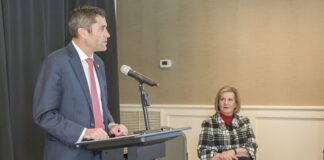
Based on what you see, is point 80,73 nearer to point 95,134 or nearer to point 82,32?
point 82,32

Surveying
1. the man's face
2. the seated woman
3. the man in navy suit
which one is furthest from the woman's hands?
the man's face

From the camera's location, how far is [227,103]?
11.2 ft

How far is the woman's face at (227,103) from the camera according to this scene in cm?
341

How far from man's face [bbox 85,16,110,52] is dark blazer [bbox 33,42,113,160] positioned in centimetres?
10

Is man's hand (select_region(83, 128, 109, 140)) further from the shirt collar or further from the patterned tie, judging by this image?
the shirt collar

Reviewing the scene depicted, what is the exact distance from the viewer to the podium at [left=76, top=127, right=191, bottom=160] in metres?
1.75

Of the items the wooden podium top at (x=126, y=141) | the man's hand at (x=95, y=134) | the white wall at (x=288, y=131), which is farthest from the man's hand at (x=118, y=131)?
the white wall at (x=288, y=131)

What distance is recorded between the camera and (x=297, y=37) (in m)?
3.81

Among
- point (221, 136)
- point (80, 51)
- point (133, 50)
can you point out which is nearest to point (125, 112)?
point (133, 50)

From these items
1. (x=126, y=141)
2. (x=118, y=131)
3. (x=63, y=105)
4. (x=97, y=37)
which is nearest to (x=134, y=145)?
(x=126, y=141)

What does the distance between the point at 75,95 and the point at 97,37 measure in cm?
34

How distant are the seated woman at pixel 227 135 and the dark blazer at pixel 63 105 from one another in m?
1.45

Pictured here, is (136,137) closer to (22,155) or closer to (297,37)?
(22,155)

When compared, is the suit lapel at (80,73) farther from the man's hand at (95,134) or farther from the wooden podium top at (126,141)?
the wooden podium top at (126,141)
